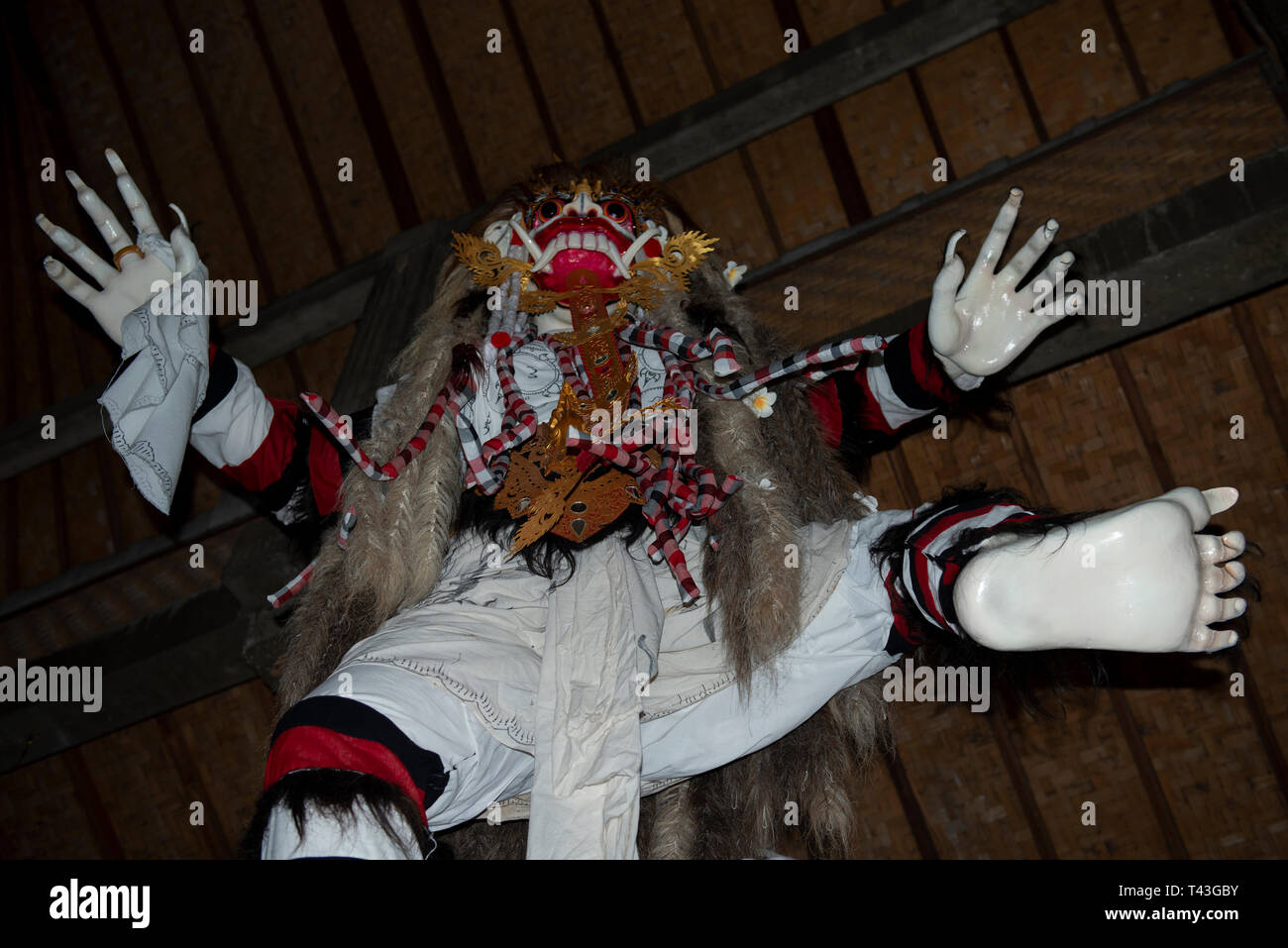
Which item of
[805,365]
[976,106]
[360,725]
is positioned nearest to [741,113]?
[976,106]

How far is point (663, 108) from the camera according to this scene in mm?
2730

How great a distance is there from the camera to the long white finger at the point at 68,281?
1604 mm

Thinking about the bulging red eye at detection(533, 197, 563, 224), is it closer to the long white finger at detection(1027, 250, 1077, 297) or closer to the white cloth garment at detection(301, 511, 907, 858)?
the white cloth garment at detection(301, 511, 907, 858)

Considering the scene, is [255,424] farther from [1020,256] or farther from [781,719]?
[1020,256]

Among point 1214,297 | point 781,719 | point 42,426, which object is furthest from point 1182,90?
point 42,426

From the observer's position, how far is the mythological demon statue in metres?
1.30

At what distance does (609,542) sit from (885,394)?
55 centimetres

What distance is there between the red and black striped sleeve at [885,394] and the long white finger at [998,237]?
0.53 ft

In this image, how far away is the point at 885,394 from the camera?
1.85 meters

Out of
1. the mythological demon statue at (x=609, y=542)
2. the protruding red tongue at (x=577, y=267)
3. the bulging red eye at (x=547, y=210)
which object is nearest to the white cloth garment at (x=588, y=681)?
the mythological demon statue at (x=609, y=542)

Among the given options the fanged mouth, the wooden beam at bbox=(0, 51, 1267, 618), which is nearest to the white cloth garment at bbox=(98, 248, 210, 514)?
the fanged mouth
